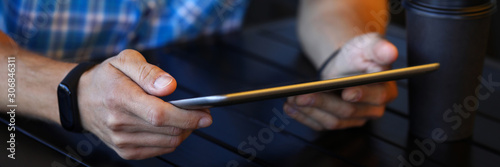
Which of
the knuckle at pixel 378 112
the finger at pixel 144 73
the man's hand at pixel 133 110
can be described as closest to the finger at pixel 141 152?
the man's hand at pixel 133 110

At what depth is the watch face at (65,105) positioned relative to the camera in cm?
86

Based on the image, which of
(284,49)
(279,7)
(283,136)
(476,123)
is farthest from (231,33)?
(279,7)

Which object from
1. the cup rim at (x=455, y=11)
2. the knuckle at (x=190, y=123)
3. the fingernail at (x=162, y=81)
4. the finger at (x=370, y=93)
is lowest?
the finger at (x=370, y=93)

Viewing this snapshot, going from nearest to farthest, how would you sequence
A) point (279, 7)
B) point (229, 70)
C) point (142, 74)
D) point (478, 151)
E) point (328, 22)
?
point (142, 74), point (478, 151), point (229, 70), point (328, 22), point (279, 7)

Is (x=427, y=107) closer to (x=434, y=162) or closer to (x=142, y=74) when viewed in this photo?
(x=434, y=162)

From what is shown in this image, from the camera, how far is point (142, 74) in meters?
0.77

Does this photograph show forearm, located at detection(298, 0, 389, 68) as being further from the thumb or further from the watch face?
the watch face

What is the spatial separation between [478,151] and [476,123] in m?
0.10

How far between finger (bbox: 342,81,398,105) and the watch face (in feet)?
1.40

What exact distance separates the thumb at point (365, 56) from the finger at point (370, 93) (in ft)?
0.12

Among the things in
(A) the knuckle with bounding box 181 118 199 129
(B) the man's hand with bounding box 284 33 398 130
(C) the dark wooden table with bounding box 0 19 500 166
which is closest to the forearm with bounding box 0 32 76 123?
(C) the dark wooden table with bounding box 0 19 500 166

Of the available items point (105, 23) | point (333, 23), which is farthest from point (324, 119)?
point (105, 23)

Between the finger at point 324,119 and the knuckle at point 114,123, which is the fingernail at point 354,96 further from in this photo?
the knuckle at point 114,123

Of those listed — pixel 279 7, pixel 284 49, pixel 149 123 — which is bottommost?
pixel 279 7
